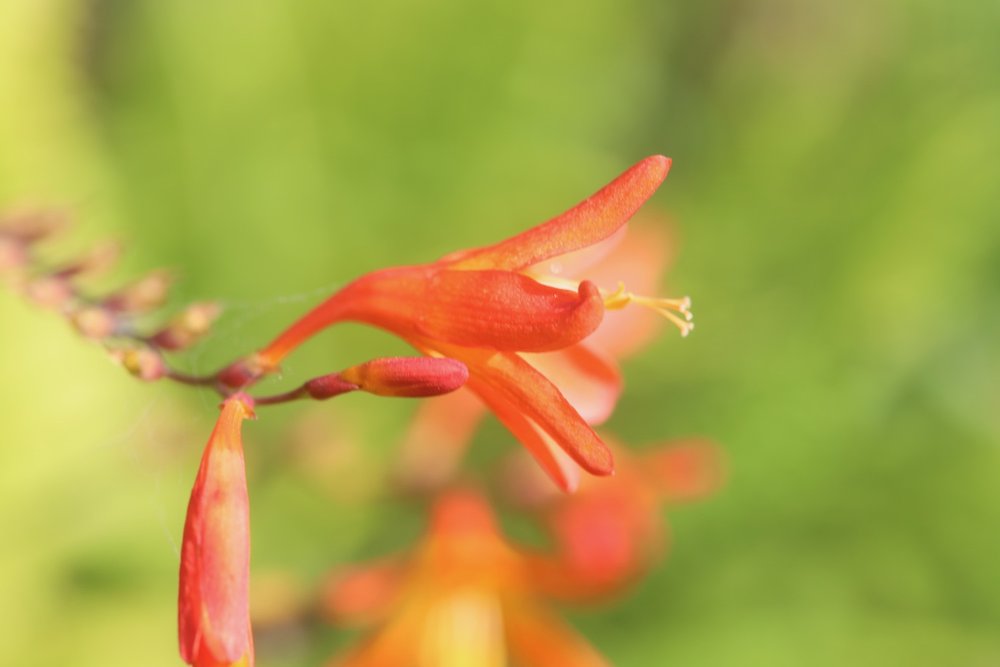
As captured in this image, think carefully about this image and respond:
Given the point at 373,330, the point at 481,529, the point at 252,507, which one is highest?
the point at 373,330

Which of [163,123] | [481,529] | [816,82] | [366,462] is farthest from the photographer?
[816,82]

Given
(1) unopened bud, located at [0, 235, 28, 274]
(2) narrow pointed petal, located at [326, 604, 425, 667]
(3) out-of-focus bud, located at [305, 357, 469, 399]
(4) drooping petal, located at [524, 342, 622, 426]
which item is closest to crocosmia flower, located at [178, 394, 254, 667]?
(3) out-of-focus bud, located at [305, 357, 469, 399]

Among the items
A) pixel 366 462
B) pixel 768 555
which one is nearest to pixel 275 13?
pixel 366 462

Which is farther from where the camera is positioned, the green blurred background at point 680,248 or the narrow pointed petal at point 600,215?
the green blurred background at point 680,248

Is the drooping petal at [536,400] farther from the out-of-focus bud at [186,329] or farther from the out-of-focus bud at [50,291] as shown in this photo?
the out-of-focus bud at [50,291]

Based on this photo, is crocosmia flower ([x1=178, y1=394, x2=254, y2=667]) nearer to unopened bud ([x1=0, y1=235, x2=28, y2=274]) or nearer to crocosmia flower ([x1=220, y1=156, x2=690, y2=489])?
crocosmia flower ([x1=220, y1=156, x2=690, y2=489])

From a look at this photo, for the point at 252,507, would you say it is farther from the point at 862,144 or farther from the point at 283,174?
the point at 862,144

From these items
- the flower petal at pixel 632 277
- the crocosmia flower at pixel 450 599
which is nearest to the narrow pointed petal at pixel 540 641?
the crocosmia flower at pixel 450 599
